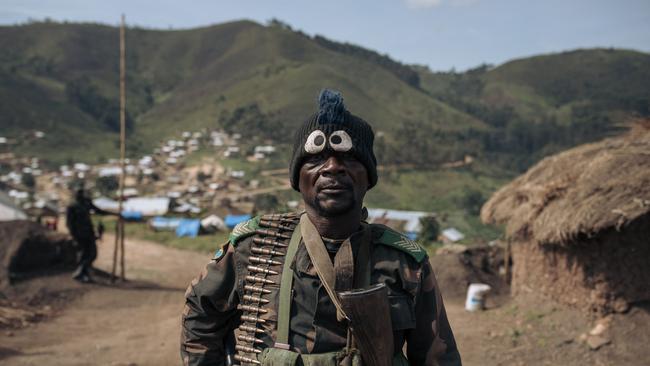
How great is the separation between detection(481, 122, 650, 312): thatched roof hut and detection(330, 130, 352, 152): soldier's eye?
19.3 ft

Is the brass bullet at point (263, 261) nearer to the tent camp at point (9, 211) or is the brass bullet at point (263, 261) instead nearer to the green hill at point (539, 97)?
the tent camp at point (9, 211)

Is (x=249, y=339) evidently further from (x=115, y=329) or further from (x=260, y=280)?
(x=115, y=329)

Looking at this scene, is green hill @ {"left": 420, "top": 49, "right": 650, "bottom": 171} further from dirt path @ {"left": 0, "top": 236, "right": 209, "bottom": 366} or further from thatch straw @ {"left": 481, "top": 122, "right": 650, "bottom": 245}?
dirt path @ {"left": 0, "top": 236, "right": 209, "bottom": 366}

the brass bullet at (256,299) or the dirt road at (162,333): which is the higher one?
the brass bullet at (256,299)

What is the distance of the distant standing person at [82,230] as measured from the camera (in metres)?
11.9

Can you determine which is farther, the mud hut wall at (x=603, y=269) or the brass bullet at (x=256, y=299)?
the mud hut wall at (x=603, y=269)

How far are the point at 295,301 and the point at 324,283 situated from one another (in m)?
0.16

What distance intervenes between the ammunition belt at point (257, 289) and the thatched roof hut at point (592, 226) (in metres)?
5.92

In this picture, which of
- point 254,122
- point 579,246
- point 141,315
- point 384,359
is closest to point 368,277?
point 384,359

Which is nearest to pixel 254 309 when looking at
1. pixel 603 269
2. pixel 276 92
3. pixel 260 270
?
pixel 260 270

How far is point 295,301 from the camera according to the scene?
2352mm

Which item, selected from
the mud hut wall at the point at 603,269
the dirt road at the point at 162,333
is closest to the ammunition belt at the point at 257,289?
the dirt road at the point at 162,333

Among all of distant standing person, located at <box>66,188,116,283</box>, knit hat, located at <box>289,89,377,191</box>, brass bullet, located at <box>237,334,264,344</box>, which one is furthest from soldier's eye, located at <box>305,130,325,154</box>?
distant standing person, located at <box>66,188,116,283</box>

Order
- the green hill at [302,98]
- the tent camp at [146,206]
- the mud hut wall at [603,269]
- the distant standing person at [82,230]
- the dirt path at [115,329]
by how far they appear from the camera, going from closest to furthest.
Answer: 1. the mud hut wall at [603,269]
2. the dirt path at [115,329]
3. the distant standing person at [82,230]
4. the tent camp at [146,206]
5. the green hill at [302,98]
